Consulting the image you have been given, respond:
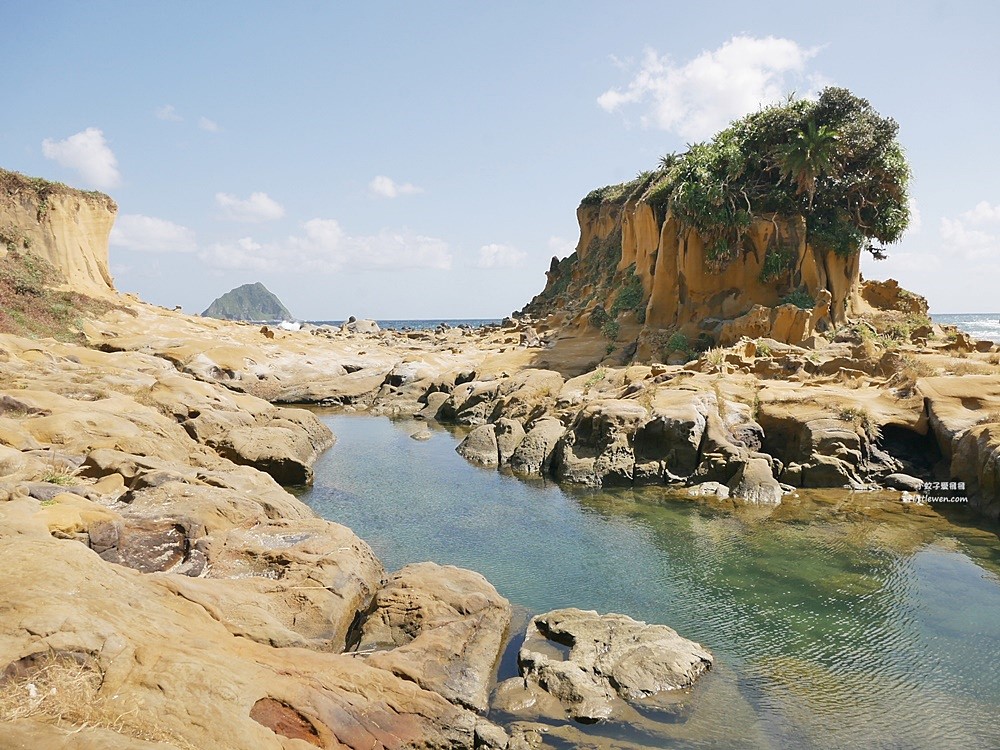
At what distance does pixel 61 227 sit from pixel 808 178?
47.9 metres

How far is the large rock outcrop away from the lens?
45469mm

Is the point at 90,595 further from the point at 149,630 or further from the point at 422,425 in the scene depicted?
the point at 422,425

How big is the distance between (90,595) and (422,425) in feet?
90.8

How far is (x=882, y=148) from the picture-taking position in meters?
35.9

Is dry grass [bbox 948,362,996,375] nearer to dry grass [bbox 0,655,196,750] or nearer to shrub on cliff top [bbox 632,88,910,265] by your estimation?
shrub on cliff top [bbox 632,88,910,265]

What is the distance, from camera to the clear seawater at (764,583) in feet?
30.9

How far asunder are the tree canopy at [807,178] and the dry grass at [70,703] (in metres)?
34.8

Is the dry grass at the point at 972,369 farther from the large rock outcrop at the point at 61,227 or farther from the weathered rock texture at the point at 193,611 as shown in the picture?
the large rock outcrop at the point at 61,227

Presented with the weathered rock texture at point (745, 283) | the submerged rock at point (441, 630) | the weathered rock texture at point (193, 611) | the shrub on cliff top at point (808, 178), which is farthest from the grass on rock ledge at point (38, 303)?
the shrub on cliff top at point (808, 178)

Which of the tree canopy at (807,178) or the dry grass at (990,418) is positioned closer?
the dry grass at (990,418)

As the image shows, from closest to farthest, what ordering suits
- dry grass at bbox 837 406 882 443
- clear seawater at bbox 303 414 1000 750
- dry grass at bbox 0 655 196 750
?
dry grass at bbox 0 655 196 750 → clear seawater at bbox 303 414 1000 750 → dry grass at bbox 837 406 882 443

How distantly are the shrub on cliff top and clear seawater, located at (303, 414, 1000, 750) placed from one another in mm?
19881

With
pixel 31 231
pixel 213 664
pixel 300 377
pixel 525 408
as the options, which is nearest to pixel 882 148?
pixel 525 408

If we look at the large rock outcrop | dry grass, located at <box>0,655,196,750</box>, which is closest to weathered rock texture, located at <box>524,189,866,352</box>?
dry grass, located at <box>0,655,196,750</box>
